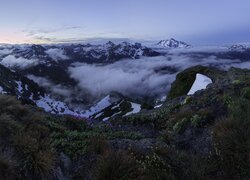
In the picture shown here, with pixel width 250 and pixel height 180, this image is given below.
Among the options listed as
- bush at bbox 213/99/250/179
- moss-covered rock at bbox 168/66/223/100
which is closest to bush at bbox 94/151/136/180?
bush at bbox 213/99/250/179

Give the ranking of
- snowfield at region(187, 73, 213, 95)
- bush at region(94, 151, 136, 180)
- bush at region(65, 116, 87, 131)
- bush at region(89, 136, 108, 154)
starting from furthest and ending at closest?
snowfield at region(187, 73, 213, 95), bush at region(65, 116, 87, 131), bush at region(89, 136, 108, 154), bush at region(94, 151, 136, 180)

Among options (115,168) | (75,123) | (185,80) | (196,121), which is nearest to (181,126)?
(196,121)

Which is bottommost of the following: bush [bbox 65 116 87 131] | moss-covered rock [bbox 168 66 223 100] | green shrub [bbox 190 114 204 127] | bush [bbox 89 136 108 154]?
moss-covered rock [bbox 168 66 223 100]

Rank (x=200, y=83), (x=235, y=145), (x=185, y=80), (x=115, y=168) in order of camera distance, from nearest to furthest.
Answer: (x=115, y=168) < (x=235, y=145) < (x=200, y=83) < (x=185, y=80)

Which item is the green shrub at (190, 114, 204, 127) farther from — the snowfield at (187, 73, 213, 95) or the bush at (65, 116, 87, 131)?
the snowfield at (187, 73, 213, 95)

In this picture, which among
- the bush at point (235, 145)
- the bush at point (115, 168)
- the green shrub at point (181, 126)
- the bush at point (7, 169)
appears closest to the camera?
the bush at point (7, 169)

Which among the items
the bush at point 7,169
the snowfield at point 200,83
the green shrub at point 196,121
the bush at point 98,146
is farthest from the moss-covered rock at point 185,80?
the bush at point 7,169

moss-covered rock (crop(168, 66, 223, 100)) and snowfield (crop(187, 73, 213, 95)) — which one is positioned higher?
snowfield (crop(187, 73, 213, 95))

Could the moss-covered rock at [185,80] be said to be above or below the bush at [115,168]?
below

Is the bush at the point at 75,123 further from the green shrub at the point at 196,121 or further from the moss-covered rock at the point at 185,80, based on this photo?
the moss-covered rock at the point at 185,80

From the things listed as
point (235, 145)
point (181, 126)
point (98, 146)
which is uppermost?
point (235, 145)

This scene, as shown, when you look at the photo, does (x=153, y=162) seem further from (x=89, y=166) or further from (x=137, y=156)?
(x=89, y=166)

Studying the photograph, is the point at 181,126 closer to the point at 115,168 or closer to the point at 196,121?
the point at 196,121

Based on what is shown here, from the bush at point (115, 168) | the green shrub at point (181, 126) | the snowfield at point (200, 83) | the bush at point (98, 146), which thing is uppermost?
the bush at point (115, 168)
